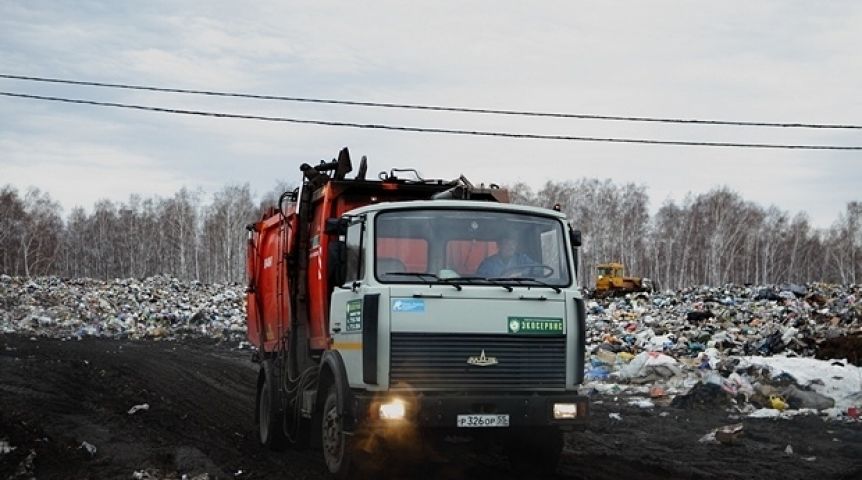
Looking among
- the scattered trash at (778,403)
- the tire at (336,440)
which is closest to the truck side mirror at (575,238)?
the tire at (336,440)

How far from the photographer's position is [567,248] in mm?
7875

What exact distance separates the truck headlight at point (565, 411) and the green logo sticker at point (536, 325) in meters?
0.58

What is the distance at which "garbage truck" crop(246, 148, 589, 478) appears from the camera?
23.7 ft

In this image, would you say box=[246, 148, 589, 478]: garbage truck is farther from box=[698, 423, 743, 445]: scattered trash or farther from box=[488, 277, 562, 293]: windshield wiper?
box=[698, 423, 743, 445]: scattered trash

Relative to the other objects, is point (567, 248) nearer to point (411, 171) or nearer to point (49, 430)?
point (411, 171)

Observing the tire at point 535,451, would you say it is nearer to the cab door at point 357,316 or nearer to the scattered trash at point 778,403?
the cab door at point 357,316

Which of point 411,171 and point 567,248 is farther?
point 411,171

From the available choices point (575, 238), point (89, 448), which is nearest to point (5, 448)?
point (89, 448)

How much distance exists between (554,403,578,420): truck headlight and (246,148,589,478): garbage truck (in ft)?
0.04

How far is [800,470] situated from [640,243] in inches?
2191

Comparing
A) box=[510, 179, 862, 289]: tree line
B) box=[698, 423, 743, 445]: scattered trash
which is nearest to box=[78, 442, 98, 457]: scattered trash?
box=[698, 423, 743, 445]: scattered trash

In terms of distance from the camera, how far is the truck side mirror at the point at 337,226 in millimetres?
8008

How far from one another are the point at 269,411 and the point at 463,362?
3.91 m

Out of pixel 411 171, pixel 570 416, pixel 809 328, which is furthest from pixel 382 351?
pixel 809 328
